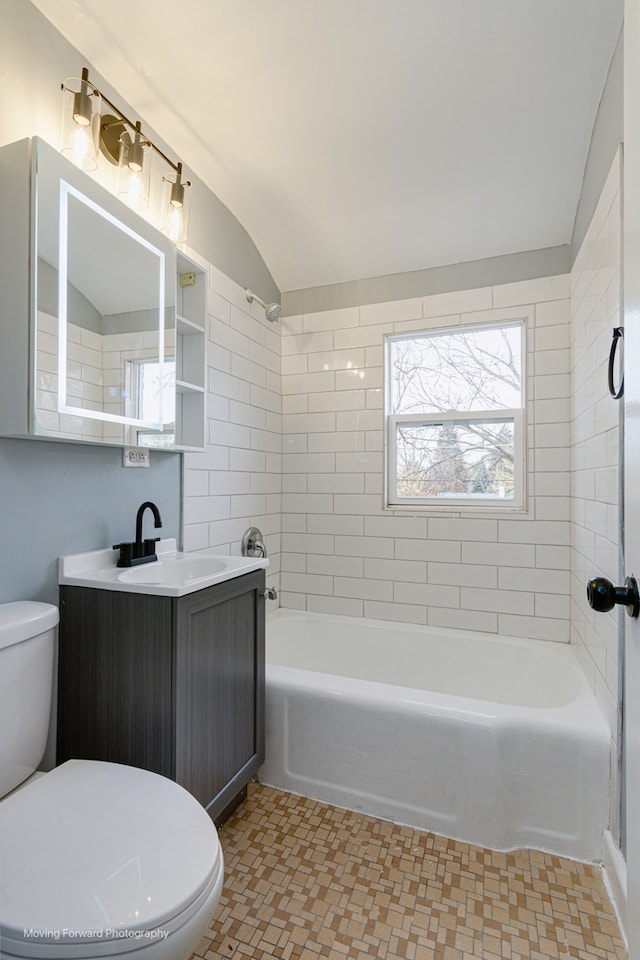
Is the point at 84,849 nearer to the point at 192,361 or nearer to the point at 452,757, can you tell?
the point at 452,757

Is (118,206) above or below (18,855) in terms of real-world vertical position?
above

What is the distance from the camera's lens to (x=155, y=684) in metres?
1.33

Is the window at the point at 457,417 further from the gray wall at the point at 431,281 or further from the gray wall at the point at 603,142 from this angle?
the gray wall at the point at 603,142

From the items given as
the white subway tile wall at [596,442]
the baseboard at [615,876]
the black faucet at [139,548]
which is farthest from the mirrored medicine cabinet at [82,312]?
the baseboard at [615,876]

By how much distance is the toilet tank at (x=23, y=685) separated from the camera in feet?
3.73

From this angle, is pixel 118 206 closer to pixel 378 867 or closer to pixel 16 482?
pixel 16 482

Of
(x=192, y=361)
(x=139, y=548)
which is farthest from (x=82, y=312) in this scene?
(x=139, y=548)

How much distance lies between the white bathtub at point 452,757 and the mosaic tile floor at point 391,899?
75mm

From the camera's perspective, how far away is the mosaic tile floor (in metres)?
1.21

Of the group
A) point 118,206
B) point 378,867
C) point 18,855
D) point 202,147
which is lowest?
point 378,867

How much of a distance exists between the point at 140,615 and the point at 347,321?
2028 mm

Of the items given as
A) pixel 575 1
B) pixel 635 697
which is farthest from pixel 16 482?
pixel 575 1

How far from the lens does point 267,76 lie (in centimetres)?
173

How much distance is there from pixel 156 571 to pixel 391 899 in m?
1.23
